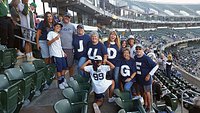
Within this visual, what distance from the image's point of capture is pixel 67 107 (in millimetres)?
3641

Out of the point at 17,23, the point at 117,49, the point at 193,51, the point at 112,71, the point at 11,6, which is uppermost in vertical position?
the point at 11,6

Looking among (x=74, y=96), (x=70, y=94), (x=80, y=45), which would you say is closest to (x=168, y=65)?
(x=80, y=45)

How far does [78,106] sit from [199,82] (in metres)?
13.1

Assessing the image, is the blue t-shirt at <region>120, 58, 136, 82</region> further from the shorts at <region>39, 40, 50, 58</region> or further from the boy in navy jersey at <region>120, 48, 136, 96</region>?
the shorts at <region>39, 40, 50, 58</region>

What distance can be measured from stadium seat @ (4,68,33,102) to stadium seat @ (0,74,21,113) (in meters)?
0.14

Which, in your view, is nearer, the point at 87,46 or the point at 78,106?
the point at 78,106

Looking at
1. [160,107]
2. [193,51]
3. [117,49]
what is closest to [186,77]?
[160,107]

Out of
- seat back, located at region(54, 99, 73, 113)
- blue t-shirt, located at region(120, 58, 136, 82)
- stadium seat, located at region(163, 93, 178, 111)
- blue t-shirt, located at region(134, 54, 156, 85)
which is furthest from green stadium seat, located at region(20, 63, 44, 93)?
stadium seat, located at region(163, 93, 178, 111)

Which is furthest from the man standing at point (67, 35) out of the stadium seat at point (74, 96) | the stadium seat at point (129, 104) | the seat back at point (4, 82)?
the seat back at point (4, 82)

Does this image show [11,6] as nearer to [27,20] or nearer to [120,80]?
[27,20]

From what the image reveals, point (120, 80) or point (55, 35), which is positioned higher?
point (55, 35)

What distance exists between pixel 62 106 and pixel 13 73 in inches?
48.9

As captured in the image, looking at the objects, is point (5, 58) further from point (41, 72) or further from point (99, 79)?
point (99, 79)

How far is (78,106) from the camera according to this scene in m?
3.83
